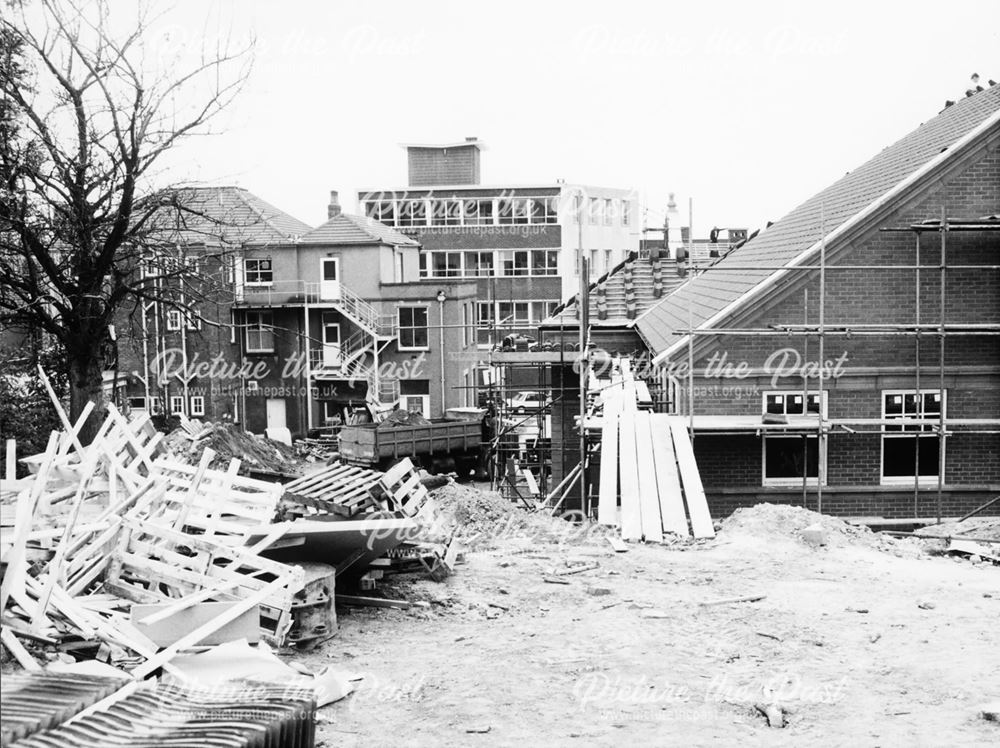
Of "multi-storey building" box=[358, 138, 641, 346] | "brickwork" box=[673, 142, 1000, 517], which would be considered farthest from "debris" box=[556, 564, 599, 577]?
"multi-storey building" box=[358, 138, 641, 346]

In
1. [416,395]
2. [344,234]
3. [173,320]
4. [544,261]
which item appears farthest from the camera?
[544,261]

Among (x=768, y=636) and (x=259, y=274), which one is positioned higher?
(x=259, y=274)

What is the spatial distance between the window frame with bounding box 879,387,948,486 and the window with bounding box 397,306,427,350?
2680cm

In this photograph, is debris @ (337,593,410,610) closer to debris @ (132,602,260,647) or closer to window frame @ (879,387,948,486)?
debris @ (132,602,260,647)

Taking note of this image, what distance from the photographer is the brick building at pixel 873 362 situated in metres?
17.6

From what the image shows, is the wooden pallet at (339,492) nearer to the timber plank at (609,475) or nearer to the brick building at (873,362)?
the timber plank at (609,475)

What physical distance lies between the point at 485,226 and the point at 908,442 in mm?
42603

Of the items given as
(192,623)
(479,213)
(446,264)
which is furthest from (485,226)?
(192,623)

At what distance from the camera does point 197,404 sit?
140 ft

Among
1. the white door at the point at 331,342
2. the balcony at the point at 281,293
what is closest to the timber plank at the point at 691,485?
the white door at the point at 331,342

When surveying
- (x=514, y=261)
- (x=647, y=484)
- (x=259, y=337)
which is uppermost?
(x=514, y=261)

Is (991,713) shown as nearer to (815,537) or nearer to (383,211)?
(815,537)

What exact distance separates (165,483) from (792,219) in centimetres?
2018

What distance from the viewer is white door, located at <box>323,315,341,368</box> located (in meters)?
42.4
